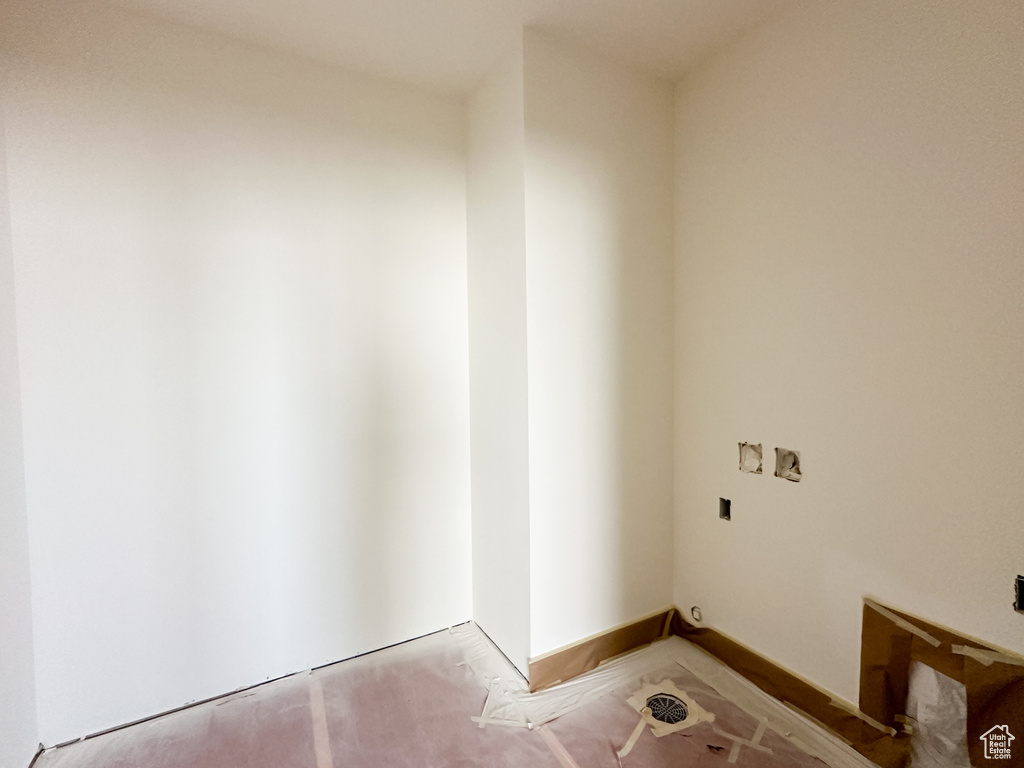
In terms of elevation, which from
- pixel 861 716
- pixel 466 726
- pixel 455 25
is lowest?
pixel 466 726

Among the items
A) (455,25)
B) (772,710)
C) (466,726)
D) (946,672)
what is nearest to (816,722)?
(772,710)

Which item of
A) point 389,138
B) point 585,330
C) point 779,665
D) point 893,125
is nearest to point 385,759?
point 779,665

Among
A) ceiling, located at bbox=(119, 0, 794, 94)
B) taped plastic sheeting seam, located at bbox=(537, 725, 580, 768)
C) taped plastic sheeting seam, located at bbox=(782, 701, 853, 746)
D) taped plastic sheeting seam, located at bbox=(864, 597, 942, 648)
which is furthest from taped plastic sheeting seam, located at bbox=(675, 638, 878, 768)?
ceiling, located at bbox=(119, 0, 794, 94)

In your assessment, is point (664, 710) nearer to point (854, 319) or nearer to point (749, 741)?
point (749, 741)

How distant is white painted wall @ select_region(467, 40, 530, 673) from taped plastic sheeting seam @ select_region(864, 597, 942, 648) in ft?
3.95

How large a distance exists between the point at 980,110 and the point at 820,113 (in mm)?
457

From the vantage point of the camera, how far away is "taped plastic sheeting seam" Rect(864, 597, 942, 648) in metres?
1.40

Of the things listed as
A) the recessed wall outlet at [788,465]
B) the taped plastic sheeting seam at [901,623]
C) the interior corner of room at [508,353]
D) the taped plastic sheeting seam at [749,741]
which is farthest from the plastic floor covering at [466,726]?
the recessed wall outlet at [788,465]

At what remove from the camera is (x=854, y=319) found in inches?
61.3

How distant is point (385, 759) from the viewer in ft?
5.19

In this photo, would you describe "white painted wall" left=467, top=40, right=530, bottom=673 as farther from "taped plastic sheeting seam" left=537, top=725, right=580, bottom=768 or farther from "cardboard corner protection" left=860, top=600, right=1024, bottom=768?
"cardboard corner protection" left=860, top=600, right=1024, bottom=768

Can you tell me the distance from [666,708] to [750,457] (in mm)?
1045

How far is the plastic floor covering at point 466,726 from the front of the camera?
1.57 metres

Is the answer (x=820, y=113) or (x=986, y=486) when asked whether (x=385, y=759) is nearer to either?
(x=986, y=486)
